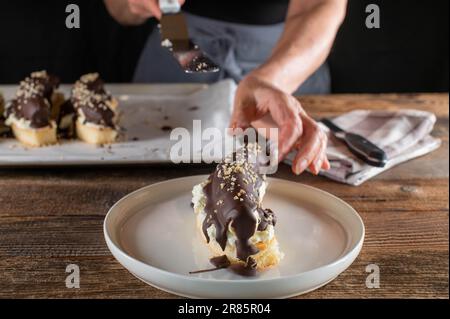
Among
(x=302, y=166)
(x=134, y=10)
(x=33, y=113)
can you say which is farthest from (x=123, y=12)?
(x=302, y=166)

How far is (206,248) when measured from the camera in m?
0.57

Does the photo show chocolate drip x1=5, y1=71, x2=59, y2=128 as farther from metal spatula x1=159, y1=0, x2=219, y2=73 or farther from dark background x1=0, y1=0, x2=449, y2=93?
dark background x1=0, y1=0, x2=449, y2=93

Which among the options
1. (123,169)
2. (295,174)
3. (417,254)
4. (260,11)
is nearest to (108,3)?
(260,11)

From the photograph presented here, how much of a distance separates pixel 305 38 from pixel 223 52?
0.72ft

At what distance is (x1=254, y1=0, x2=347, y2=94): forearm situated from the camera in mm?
1008

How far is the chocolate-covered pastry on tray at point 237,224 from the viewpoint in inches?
20.6

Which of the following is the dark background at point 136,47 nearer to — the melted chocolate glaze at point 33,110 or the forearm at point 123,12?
the forearm at point 123,12

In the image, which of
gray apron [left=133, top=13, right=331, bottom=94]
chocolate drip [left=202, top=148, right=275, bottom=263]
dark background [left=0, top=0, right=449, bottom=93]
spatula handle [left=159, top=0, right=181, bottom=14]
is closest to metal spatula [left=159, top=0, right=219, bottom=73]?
spatula handle [left=159, top=0, right=181, bottom=14]

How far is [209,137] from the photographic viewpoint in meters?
0.92

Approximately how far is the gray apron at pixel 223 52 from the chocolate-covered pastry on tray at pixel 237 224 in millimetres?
619

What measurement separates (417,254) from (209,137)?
16.3 inches

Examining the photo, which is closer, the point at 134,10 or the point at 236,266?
the point at 236,266

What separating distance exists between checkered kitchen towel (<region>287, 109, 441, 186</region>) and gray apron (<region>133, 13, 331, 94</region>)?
223 mm

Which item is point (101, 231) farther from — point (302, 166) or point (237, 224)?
point (302, 166)
